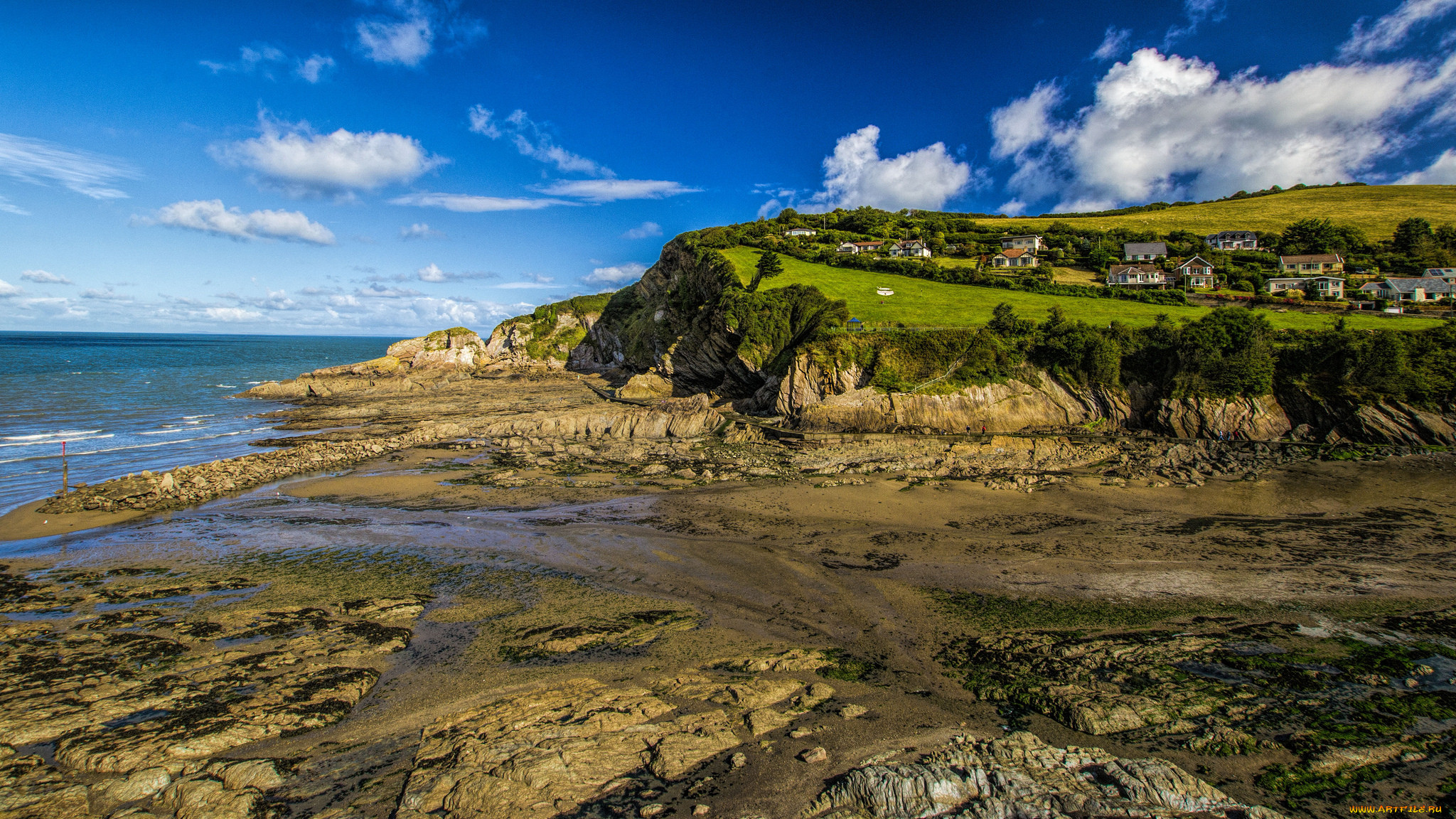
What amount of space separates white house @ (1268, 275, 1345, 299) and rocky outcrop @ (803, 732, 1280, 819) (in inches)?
2043

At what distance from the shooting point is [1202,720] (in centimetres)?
722

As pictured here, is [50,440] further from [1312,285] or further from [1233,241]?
[1233,241]

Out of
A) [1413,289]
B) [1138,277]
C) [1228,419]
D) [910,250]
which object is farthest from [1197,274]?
[1228,419]

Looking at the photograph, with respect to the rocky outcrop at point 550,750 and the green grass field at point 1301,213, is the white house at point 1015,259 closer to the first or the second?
the green grass field at point 1301,213

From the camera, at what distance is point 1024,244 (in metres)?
56.7

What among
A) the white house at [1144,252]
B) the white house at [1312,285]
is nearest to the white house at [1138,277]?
the white house at [1144,252]

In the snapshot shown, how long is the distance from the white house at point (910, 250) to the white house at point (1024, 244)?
8646 millimetres

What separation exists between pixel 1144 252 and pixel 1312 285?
13.2m

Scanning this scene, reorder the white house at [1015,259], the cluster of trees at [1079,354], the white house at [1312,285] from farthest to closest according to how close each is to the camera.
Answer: the white house at [1015,259], the white house at [1312,285], the cluster of trees at [1079,354]

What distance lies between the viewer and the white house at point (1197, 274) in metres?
44.6

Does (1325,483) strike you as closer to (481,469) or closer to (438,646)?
(438,646)

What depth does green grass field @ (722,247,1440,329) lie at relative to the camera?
3194 centimetres

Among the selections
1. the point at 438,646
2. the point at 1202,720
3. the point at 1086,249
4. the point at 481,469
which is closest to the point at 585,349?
the point at 481,469

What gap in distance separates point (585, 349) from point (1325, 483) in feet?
238
